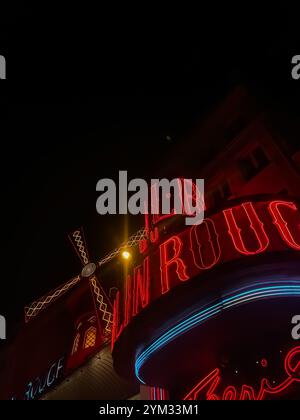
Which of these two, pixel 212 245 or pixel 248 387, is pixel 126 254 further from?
pixel 248 387

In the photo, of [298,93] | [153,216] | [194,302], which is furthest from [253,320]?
[298,93]

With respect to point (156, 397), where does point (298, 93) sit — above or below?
above

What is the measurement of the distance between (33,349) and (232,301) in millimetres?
8955

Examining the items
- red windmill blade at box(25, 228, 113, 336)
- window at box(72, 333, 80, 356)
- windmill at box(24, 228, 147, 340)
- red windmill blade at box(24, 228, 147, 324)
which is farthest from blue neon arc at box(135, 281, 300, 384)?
window at box(72, 333, 80, 356)

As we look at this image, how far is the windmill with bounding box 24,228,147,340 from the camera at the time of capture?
1016 centimetres

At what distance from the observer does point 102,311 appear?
399 inches

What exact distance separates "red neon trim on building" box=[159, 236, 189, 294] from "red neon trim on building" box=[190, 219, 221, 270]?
8.9 inches

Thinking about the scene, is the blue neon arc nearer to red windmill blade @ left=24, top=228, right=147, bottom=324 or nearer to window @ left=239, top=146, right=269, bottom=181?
red windmill blade @ left=24, top=228, right=147, bottom=324

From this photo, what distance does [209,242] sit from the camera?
580 centimetres

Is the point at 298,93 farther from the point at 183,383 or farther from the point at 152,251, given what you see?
the point at 183,383

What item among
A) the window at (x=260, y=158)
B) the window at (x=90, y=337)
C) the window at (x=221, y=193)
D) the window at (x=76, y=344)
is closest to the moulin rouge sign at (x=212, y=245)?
the window at (x=260, y=158)

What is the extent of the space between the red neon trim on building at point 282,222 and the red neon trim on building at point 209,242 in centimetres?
83

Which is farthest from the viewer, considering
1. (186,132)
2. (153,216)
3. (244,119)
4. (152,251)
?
(186,132)

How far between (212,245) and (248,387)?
→ 1.90 meters
